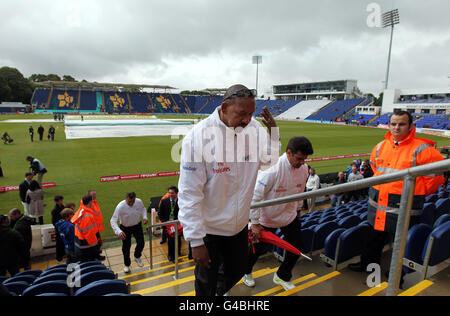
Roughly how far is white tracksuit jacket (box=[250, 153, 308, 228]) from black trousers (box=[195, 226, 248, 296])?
85cm

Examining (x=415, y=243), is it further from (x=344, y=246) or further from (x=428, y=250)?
(x=344, y=246)

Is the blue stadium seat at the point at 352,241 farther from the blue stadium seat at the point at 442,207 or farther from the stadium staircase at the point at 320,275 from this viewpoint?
the blue stadium seat at the point at 442,207

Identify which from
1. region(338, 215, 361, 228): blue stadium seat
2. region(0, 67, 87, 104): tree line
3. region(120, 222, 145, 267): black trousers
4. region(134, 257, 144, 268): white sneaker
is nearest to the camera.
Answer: region(338, 215, 361, 228): blue stadium seat

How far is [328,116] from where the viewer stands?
60156 mm

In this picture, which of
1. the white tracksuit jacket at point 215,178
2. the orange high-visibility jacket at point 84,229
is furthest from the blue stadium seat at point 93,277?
the orange high-visibility jacket at point 84,229

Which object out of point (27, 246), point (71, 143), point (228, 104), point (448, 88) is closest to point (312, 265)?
point (228, 104)

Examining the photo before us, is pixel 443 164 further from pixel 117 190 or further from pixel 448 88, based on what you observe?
pixel 448 88

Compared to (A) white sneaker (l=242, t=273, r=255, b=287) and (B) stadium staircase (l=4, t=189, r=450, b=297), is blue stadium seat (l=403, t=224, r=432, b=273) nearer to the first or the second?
(B) stadium staircase (l=4, t=189, r=450, b=297)

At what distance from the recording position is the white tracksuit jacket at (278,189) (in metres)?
2.97

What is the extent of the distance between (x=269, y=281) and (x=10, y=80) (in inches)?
3390

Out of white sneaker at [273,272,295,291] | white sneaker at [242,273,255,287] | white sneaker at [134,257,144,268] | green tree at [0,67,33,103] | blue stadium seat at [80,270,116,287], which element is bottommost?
white sneaker at [134,257,144,268]

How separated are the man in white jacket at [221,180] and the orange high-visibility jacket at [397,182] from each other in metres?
1.45

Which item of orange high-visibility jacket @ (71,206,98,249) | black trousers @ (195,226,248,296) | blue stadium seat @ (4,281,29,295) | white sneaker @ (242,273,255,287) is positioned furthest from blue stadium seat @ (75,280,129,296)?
orange high-visibility jacket @ (71,206,98,249)

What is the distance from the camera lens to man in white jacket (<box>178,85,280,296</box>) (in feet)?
5.88
